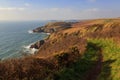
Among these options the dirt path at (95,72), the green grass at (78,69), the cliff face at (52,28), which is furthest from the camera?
the cliff face at (52,28)

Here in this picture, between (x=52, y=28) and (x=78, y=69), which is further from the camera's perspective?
(x=52, y=28)

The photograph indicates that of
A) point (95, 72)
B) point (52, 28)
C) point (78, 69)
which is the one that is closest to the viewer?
point (95, 72)

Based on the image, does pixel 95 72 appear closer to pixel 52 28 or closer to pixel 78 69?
pixel 78 69

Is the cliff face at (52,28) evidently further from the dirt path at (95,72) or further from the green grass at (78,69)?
the dirt path at (95,72)

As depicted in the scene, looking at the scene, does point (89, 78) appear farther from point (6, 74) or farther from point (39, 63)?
point (6, 74)

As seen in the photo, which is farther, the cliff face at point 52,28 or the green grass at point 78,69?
the cliff face at point 52,28

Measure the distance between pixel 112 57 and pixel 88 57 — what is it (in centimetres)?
348

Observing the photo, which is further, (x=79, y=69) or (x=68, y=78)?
(x=79, y=69)

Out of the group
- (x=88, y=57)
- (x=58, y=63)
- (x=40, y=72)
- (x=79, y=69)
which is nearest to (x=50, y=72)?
(x=40, y=72)

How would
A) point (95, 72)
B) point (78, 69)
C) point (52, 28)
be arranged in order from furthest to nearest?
point (52, 28) < point (78, 69) < point (95, 72)

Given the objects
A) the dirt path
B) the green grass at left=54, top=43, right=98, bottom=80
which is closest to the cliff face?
the green grass at left=54, top=43, right=98, bottom=80

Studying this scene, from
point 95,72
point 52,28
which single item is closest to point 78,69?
point 95,72

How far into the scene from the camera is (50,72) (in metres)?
22.3

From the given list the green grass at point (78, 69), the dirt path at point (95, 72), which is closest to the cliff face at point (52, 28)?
the green grass at point (78, 69)
